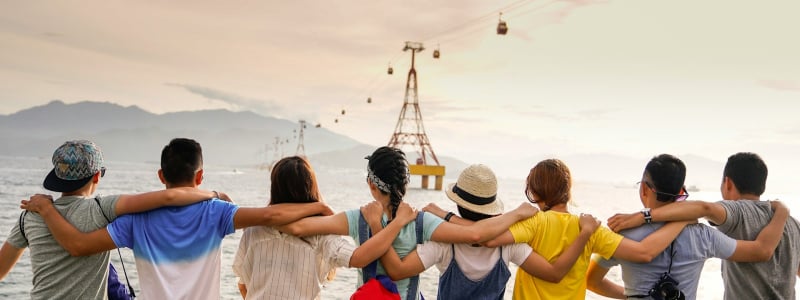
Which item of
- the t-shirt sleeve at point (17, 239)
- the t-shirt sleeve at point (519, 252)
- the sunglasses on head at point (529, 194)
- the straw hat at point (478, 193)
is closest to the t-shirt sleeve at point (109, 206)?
the t-shirt sleeve at point (17, 239)

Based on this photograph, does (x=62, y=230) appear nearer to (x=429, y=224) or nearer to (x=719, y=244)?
(x=429, y=224)

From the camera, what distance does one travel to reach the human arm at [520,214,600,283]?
2.54 meters

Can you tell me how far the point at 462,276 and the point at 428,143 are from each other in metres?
80.5

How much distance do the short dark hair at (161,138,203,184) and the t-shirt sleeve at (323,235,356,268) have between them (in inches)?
27.1

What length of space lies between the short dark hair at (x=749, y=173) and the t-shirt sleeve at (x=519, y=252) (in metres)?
1.26

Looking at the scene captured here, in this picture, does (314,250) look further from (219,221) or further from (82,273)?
(82,273)

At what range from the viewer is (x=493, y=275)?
2.60m

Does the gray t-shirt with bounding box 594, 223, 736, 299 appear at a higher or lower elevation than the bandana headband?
lower

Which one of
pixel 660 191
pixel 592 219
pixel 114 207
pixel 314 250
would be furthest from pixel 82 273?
pixel 660 191

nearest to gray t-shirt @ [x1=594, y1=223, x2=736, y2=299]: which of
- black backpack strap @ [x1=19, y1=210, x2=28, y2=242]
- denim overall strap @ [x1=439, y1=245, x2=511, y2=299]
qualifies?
denim overall strap @ [x1=439, y1=245, x2=511, y2=299]

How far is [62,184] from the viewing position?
100 inches

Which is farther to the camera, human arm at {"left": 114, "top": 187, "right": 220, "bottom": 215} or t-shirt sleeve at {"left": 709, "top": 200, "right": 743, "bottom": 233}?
t-shirt sleeve at {"left": 709, "top": 200, "right": 743, "bottom": 233}

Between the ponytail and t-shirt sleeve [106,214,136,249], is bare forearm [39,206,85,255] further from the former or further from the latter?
the ponytail

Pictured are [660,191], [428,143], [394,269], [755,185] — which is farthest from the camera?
[428,143]
